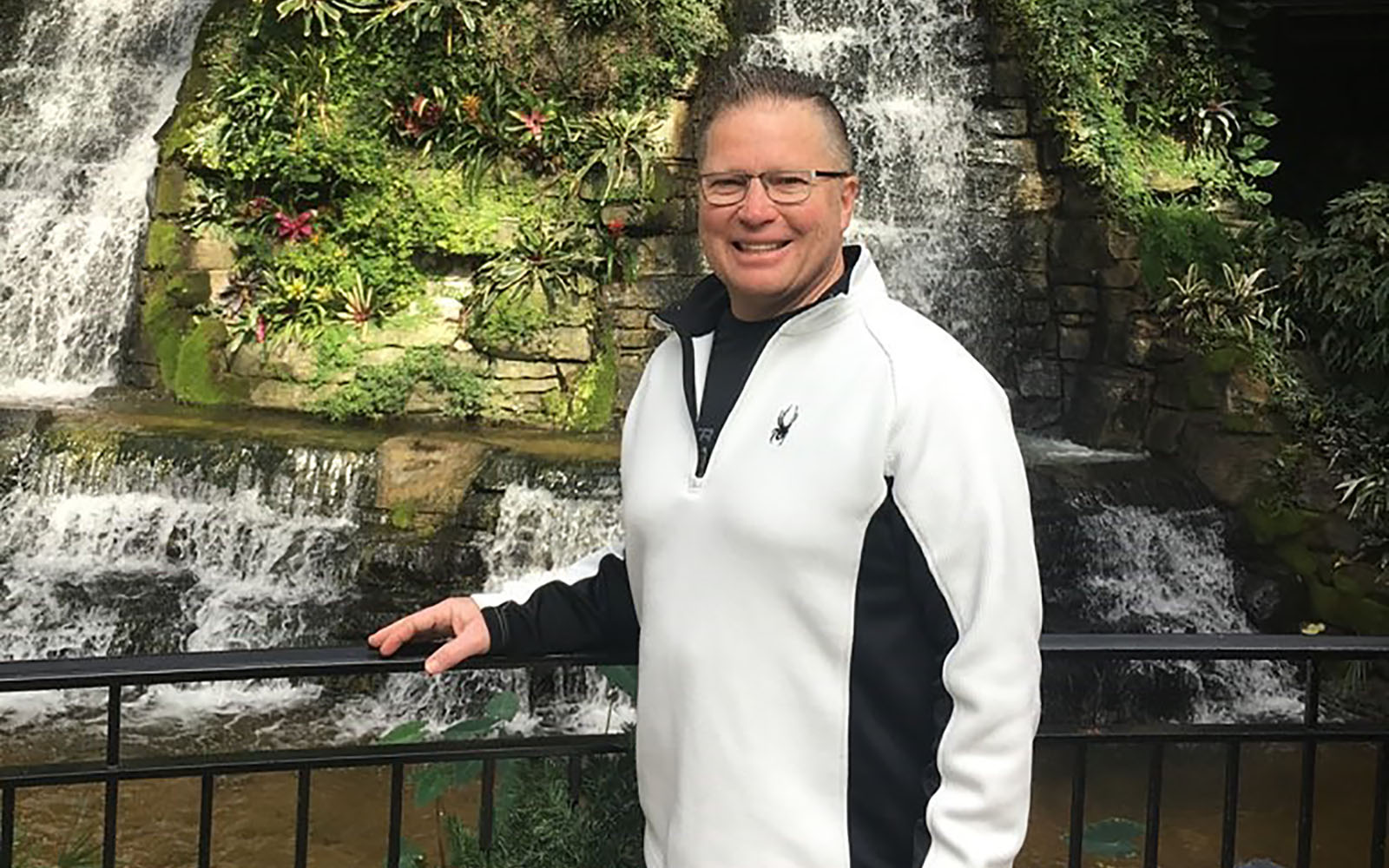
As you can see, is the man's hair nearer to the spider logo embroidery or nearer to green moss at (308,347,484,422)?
the spider logo embroidery

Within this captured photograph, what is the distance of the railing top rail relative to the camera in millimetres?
2068

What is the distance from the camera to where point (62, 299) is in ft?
35.1

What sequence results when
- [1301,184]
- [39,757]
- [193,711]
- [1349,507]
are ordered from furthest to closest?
[1301,184] < [1349,507] < [193,711] < [39,757]

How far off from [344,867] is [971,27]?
819cm

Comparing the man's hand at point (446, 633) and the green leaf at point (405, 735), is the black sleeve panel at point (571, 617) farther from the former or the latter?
the green leaf at point (405, 735)

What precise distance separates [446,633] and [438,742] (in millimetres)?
235

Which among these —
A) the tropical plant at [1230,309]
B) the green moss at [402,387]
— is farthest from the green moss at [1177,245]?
the green moss at [402,387]

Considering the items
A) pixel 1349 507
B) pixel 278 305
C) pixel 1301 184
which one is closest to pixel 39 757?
pixel 278 305

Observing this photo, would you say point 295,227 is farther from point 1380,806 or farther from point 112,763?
point 1380,806

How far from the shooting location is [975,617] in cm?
164

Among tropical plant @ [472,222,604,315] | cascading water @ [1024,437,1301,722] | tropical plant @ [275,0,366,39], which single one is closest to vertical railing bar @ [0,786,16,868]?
cascading water @ [1024,437,1301,722]

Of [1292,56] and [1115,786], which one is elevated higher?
[1292,56]

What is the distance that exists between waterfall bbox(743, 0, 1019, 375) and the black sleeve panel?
8.62 m

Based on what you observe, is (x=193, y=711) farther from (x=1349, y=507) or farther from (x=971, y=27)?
(x=971, y=27)
